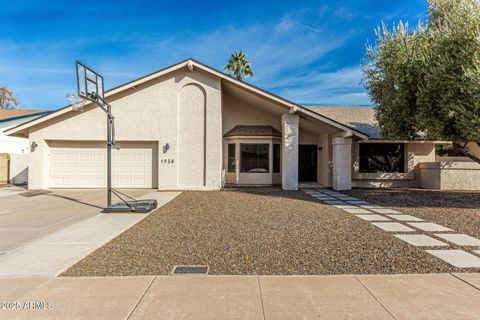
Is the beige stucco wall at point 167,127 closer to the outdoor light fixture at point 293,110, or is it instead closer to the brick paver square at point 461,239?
the outdoor light fixture at point 293,110

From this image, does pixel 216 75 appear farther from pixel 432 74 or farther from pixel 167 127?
pixel 432 74

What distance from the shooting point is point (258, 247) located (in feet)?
16.4

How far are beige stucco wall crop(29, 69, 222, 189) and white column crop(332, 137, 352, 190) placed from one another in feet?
20.0

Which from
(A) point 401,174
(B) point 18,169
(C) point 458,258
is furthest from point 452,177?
(B) point 18,169

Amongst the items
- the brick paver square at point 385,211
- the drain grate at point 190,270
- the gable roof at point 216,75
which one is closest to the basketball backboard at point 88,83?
the gable roof at point 216,75

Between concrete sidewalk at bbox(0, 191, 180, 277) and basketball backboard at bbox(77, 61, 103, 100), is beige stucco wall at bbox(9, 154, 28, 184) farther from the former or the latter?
concrete sidewalk at bbox(0, 191, 180, 277)

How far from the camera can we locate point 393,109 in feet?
36.4

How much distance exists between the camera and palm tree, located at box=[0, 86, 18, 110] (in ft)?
131

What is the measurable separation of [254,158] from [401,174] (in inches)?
345

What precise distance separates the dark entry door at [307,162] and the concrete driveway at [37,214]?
11.4 meters

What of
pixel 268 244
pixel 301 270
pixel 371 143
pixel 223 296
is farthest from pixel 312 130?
pixel 223 296

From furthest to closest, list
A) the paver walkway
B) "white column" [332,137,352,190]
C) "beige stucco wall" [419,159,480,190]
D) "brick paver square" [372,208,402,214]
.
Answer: "beige stucco wall" [419,159,480,190], "white column" [332,137,352,190], "brick paver square" [372,208,402,214], the paver walkway

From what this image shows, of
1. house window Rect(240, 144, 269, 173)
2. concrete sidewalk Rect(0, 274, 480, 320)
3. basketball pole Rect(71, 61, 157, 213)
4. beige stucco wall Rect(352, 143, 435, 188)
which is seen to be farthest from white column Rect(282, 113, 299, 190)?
concrete sidewalk Rect(0, 274, 480, 320)

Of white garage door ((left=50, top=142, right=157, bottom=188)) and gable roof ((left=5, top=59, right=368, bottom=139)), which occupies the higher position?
gable roof ((left=5, top=59, right=368, bottom=139))
